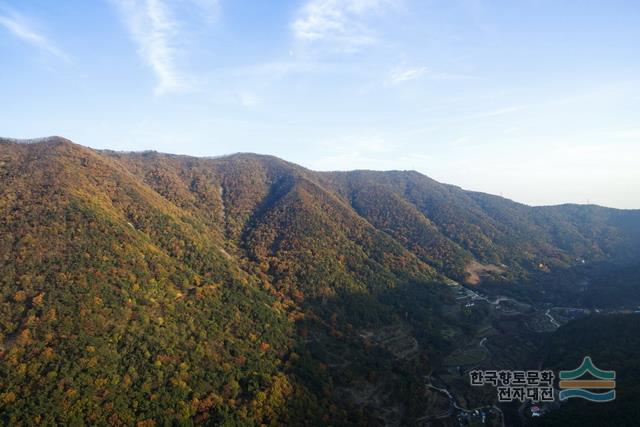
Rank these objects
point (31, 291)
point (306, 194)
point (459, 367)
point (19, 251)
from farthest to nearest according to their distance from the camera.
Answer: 1. point (306, 194)
2. point (459, 367)
3. point (19, 251)
4. point (31, 291)

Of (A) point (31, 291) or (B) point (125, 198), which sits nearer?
(A) point (31, 291)

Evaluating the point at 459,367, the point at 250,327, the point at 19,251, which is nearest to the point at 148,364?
the point at 250,327

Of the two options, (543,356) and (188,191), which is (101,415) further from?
(188,191)

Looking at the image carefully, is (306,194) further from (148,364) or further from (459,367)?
(148,364)

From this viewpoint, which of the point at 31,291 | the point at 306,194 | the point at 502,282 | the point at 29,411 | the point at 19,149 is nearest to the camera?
the point at 29,411

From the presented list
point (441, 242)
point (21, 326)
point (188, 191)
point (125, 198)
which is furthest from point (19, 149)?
point (441, 242)

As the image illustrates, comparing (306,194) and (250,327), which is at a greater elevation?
(306,194)

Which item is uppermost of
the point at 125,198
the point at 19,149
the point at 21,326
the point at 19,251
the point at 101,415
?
the point at 19,149
